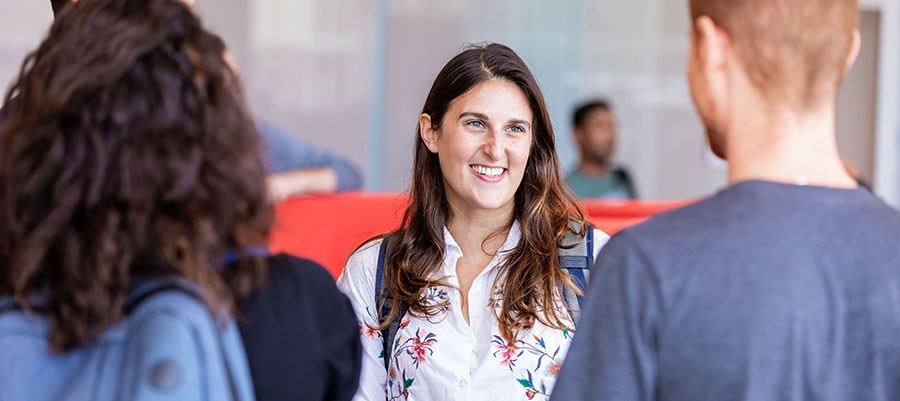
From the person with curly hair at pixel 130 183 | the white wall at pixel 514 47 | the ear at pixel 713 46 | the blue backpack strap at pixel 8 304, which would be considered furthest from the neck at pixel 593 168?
the blue backpack strap at pixel 8 304

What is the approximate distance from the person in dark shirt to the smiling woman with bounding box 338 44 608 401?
34.3 inches

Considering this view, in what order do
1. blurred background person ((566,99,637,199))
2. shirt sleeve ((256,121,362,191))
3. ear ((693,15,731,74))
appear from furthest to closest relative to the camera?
blurred background person ((566,99,637,199)), shirt sleeve ((256,121,362,191)), ear ((693,15,731,74))

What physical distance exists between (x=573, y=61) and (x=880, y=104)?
2555 millimetres

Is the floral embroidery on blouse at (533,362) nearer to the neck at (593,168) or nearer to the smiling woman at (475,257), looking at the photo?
Result: the smiling woman at (475,257)

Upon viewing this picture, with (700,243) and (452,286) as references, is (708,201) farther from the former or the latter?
(452,286)

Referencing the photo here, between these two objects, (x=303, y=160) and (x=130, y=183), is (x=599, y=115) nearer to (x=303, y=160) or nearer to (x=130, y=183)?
(x=303, y=160)

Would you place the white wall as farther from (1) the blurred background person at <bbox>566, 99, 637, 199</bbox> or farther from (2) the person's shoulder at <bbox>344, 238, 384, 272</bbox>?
(2) the person's shoulder at <bbox>344, 238, 384, 272</bbox>

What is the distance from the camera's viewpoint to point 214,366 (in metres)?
1.17

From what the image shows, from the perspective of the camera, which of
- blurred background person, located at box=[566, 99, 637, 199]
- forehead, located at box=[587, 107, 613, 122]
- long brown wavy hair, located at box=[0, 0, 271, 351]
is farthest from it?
forehead, located at box=[587, 107, 613, 122]

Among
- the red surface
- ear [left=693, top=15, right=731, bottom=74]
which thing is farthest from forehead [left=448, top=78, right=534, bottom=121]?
the red surface

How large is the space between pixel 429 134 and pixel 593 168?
4104 millimetres

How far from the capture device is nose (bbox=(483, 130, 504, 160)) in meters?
2.32

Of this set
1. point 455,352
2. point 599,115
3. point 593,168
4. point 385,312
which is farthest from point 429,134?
point 599,115

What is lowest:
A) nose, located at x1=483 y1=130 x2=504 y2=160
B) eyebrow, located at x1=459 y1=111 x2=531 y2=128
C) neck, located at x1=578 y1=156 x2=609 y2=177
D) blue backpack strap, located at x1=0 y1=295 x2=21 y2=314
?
neck, located at x1=578 y1=156 x2=609 y2=177
